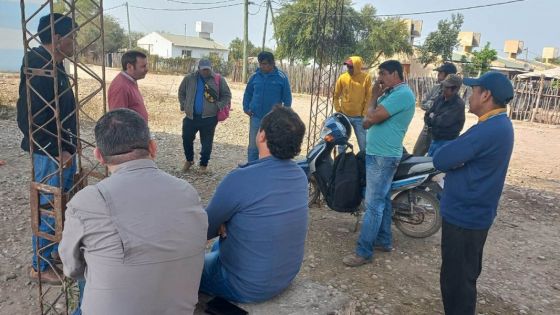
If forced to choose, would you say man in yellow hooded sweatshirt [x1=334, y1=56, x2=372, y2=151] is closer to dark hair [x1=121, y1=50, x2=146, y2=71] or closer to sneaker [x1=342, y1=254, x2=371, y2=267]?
sneaker [x1=342, y1=254, x2=371, y2=267]

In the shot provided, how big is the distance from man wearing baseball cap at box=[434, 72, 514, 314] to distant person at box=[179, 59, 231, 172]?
3.97m

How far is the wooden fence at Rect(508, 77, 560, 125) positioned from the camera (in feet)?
53.7

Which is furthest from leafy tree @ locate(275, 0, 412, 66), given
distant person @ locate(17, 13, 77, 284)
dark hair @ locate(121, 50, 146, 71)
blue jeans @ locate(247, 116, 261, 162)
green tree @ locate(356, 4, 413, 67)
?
distant person @ locate(17, 13, 77, 284)

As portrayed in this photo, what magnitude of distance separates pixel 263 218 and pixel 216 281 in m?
0.51

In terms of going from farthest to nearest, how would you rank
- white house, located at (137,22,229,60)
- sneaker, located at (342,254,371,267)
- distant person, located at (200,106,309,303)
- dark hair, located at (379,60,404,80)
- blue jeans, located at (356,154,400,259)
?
white house, located at (137,22,229,60), sneaker, located at (342,254,371,267), blue jeans, located at (356,154,400,259), dark hair, located at (379,60,404,80), distant person, located at (200,106,309,303)

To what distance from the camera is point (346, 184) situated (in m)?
4.27

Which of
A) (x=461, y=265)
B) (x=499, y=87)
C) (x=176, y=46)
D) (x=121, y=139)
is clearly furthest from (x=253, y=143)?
(x=176, y=46)

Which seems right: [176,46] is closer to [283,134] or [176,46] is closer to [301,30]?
[301,30]

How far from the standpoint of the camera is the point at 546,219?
558 centimetres

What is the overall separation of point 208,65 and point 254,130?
1.11 m

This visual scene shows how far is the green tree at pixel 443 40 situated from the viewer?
30.5 m

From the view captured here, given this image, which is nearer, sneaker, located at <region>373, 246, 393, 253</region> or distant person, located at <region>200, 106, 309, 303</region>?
distant person, located at <region>200, 106, 309, 303</region>

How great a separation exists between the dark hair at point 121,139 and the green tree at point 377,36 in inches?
1156

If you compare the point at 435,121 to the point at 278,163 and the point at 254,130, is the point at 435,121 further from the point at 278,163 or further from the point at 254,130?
the point at 278,163
